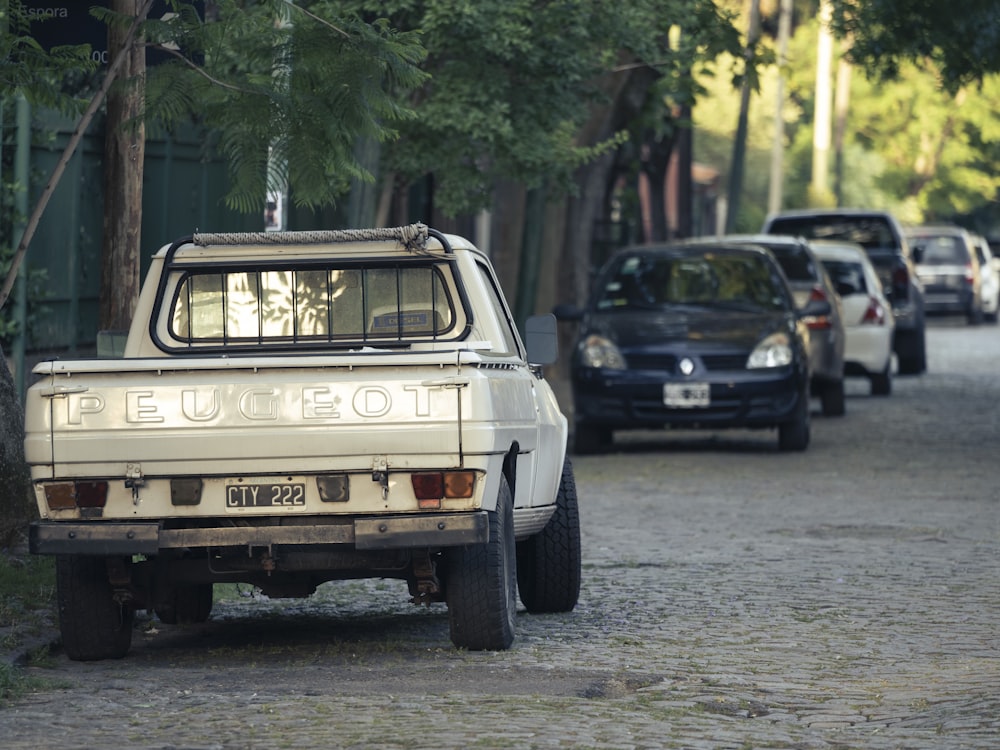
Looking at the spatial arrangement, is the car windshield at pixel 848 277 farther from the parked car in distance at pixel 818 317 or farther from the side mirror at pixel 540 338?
the side mirror at pixel 540 338

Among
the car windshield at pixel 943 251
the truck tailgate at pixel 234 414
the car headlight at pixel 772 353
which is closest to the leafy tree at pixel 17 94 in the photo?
the truck tailgate at pixel 234 414

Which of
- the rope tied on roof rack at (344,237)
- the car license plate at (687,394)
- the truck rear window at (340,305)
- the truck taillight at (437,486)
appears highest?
the rope tied on roof rack at (344,237)

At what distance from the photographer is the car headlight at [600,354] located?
18.2 meters

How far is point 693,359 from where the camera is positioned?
18000 mm

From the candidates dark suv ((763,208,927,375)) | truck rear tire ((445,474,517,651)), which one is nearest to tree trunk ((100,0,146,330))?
truck rear tire ((445,474,517,651))

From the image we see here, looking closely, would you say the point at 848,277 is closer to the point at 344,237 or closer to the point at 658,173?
the point at 658,173

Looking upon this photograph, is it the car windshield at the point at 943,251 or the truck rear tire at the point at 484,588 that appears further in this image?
the car windshield at the point at 943,251

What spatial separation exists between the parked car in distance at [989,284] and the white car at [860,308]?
72.2 feet

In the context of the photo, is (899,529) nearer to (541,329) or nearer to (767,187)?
(541,329)

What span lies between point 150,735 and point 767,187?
6383cm

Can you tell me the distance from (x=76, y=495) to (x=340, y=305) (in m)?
1.78

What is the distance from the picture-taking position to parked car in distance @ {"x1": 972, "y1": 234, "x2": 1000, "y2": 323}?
4722 cm

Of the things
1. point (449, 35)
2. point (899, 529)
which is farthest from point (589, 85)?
point (899, 529)

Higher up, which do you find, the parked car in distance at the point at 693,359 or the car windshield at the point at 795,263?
the car windshield at the point at 795,263
